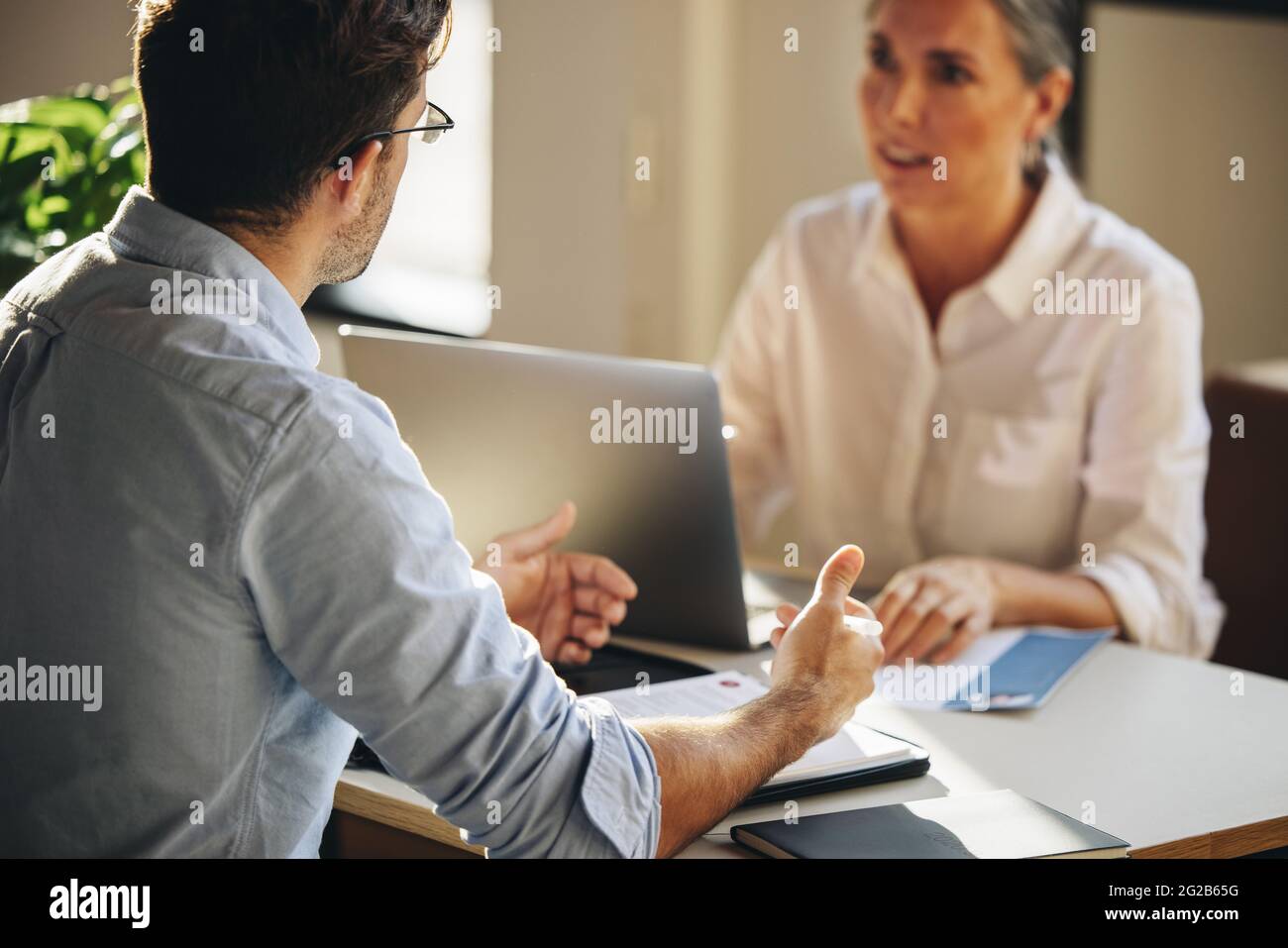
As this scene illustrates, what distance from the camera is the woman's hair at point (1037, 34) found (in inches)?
77.0

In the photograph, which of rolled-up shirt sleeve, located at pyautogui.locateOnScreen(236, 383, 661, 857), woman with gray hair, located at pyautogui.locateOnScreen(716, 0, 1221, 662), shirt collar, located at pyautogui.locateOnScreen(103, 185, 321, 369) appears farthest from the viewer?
woman with gray hair, located at pyautogui.locateOnScreen(716, 0, 1221, 662)

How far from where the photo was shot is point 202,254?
93 centimetres

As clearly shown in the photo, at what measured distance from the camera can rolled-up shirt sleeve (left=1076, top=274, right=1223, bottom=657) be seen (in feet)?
5.72

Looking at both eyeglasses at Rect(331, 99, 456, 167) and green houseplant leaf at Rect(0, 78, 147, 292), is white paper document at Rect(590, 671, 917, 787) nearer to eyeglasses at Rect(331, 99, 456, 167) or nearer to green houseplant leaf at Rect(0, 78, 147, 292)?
eyeglasses at Rect(331, 99, 456, 167)

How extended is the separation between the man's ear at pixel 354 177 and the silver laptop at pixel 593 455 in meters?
0.42

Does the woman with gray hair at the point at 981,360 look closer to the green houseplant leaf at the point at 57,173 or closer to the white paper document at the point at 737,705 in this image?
the white paper document at the point at 737,705

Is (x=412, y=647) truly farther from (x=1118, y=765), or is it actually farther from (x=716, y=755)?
(x=1118, y=765)

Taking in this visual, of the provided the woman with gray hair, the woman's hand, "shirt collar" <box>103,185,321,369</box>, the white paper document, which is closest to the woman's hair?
the woman with gray hair

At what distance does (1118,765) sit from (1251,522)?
1150mm

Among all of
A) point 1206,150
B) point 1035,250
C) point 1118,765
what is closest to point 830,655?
point 1118,765

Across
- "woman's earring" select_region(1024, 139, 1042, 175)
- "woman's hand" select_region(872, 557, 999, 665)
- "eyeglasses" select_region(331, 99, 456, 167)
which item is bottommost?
"woman's hand" select_region(872, 557, 999, 665)

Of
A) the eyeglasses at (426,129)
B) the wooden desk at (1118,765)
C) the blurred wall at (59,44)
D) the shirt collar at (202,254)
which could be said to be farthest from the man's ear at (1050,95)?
the blurred wall at (59,44)

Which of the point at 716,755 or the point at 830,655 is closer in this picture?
the point at 716,755

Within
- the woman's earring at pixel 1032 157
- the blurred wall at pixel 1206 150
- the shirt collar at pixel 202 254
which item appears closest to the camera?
the shirt collar at pixel 202 254
